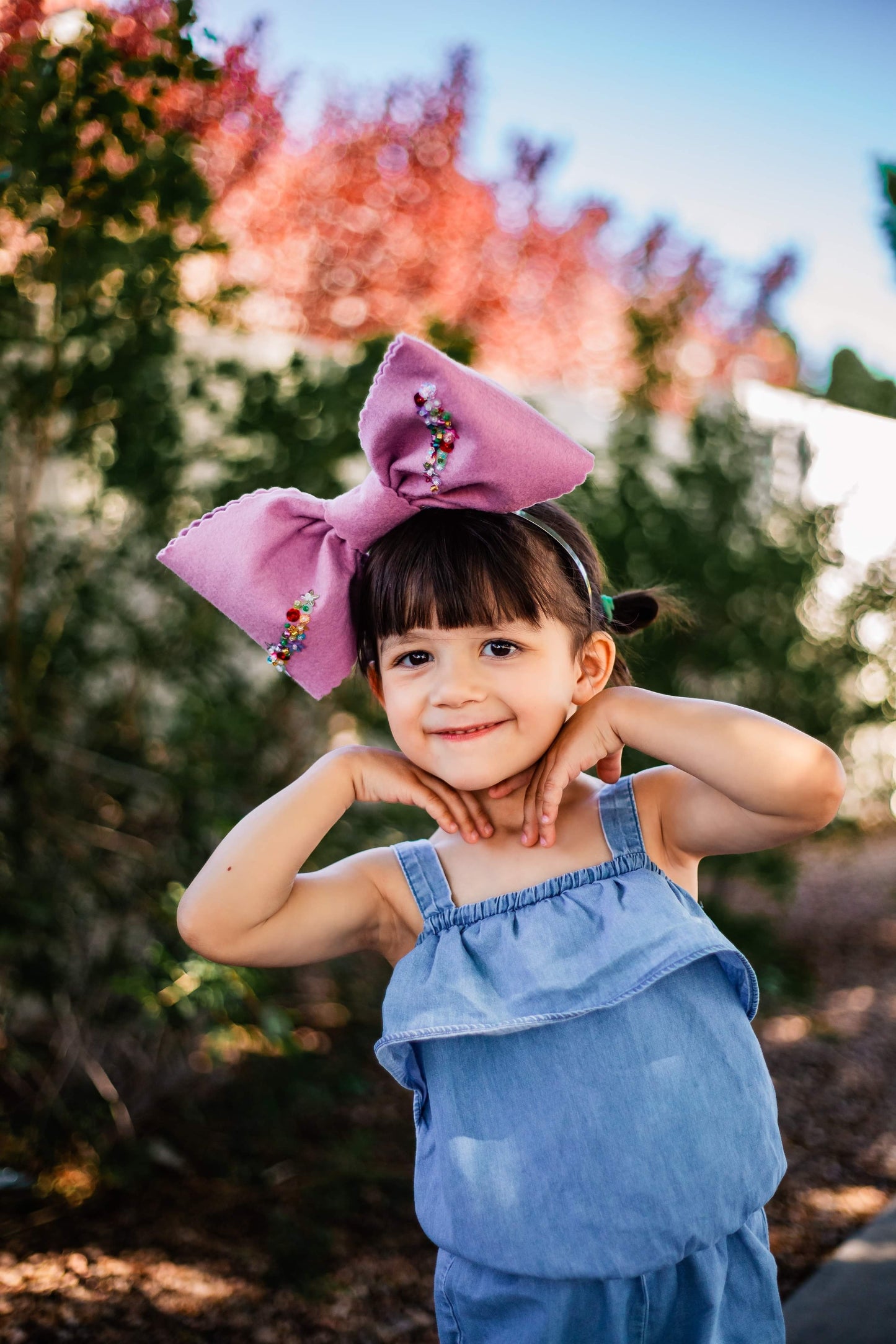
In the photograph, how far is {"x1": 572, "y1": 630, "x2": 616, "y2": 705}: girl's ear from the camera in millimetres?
1634

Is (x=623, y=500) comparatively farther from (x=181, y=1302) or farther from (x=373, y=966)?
(x=181, y=1302)

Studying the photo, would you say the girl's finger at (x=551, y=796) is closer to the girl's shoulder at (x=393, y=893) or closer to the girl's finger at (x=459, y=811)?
the girl's finger at (x=459, y=811)

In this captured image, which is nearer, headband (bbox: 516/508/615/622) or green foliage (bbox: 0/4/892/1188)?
headband (bbox: 516/508/615/622)

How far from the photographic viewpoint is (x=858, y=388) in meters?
4.98

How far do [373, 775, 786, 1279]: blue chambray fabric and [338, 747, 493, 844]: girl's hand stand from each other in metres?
0.12

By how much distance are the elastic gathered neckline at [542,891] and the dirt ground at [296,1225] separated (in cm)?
126

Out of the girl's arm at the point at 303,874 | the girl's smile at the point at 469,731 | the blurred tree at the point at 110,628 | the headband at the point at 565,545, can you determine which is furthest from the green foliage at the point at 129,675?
the headband at the point at 565,545

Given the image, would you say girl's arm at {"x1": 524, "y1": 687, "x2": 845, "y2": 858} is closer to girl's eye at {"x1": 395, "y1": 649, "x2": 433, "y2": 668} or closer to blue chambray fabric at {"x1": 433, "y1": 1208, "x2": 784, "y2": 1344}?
girl's eye at {"x1": 395, "y1": 649, "x2": 433, "y2": 668}

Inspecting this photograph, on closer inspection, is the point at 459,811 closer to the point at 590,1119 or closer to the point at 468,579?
the point at 468,579

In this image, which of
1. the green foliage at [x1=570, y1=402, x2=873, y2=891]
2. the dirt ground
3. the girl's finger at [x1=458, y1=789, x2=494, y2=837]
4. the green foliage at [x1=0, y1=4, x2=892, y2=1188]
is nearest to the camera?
the girl's finger at [x1=458, y1=789, x2=494, y2=837]

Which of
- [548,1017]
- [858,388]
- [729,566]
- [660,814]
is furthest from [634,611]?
[858,388]

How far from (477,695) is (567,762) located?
0.57 feet


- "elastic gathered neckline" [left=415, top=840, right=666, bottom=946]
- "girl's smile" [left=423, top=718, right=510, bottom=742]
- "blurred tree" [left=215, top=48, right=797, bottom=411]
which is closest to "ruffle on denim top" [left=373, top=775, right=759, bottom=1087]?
"elastic gathered neckline" [left=415, top=840, right=666, bottom=946]

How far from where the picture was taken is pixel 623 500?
12.9 ft
